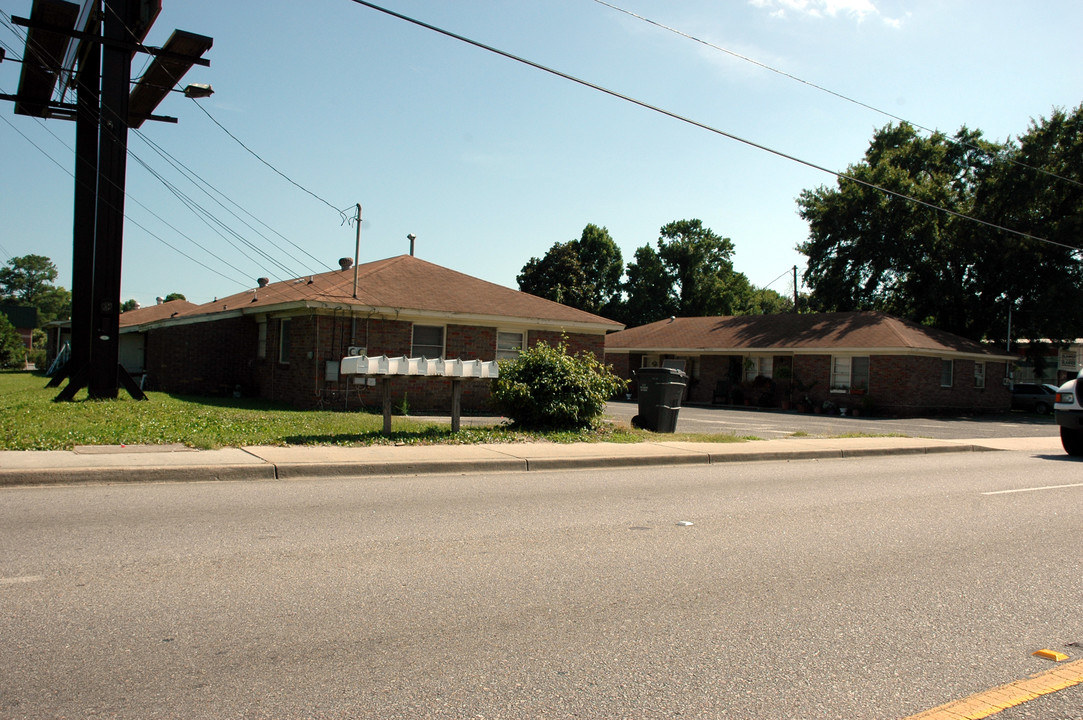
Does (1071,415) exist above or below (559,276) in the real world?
below

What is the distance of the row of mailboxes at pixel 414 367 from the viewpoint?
1266cm

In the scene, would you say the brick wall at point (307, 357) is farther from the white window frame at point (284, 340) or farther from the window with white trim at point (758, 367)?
the window with white trim at point (758, 367)

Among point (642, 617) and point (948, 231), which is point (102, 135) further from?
point (948, 231)

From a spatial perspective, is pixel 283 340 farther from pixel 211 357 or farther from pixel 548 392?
pixel 548 392

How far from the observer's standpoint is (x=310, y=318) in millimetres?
20641

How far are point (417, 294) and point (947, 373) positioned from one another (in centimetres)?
2351

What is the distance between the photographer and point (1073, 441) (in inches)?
654

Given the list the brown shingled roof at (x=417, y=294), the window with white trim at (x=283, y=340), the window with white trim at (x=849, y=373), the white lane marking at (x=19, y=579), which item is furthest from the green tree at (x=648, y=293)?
the white lane marking at (x=19, y=579)

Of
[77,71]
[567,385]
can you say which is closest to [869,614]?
[567,385]

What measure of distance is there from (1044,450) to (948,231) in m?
27.4

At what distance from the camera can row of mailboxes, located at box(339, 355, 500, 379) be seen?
12664mm

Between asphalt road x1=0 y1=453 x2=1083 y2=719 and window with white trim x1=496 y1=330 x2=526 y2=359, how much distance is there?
557 inches

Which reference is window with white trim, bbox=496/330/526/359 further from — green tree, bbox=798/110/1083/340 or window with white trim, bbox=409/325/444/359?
green tree, bbox=798/110/1083/340

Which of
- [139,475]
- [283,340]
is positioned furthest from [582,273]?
[139,475]
